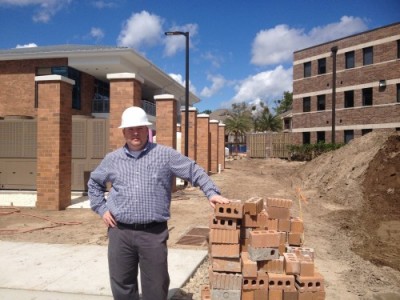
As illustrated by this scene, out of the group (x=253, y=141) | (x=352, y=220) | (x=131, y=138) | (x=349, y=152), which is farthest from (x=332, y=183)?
(x=253, y=141)

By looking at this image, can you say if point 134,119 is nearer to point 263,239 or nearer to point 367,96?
point 263,239

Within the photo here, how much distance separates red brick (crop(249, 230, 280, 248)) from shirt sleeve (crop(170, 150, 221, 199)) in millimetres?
706

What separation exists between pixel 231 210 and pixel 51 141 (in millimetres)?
7422

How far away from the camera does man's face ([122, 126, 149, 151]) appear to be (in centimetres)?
321

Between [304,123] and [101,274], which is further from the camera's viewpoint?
[304,123]

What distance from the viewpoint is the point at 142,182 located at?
3.12m

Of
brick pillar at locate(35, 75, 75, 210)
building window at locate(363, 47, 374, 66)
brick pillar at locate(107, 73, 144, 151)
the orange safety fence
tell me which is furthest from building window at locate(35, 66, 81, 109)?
building window at locate(363, 47, 374, 66)

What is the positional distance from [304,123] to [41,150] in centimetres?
2928

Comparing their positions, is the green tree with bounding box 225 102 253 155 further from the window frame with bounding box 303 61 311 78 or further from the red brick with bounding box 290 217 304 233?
the red brick with bounding box 290 217 304 233

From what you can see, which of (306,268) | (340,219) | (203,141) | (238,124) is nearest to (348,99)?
(203,141)

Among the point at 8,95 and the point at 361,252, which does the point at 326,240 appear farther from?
the point at 8,95

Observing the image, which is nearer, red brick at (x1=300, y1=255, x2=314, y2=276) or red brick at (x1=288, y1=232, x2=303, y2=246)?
red brick at (x1=300, y1=255, x2=314, y2=276)

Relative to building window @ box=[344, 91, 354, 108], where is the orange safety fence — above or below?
below

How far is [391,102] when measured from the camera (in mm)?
28312
